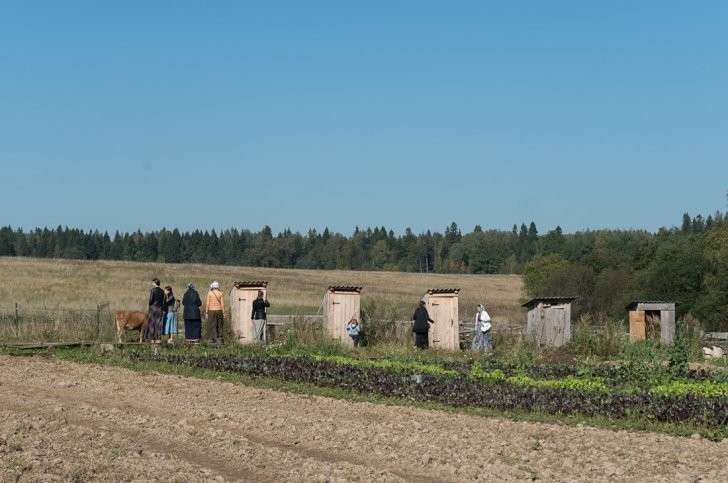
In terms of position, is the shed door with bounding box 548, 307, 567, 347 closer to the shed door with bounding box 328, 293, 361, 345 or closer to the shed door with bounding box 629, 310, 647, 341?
the shed door with bounding box 629, 310, 647, 341

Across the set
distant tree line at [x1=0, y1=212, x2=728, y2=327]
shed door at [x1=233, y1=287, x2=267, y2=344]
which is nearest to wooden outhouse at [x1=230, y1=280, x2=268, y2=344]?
shed door at [x1=233, y1=287, x2=267, y2=344]

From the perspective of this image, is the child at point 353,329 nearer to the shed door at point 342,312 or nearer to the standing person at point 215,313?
the shed door at point 342,312

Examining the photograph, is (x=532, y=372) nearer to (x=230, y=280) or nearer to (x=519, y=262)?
(x=230, y=280)

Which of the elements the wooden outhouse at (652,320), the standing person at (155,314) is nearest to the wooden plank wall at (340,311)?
the standing person at (155,314)

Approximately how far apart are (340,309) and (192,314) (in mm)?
4236

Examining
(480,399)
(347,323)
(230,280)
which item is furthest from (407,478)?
(230,280)

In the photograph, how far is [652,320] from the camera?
31000mm

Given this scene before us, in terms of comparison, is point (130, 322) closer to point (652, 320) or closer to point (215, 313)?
point (215, 313)

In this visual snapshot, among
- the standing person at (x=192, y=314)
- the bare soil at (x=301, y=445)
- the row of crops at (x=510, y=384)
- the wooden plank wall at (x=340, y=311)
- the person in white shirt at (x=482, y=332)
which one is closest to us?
the bare soil at (x=301, y=445)

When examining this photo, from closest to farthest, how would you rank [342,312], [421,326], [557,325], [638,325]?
[421,326]
[342,312]
[557,325]
[638,325]

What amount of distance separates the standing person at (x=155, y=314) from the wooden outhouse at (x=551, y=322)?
34.3 ft

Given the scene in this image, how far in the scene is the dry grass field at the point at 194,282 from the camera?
185 ft

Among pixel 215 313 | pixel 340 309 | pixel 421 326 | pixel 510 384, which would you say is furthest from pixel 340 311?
pixel 510 384

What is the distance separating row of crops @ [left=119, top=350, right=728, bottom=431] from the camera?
A: 1577cm
